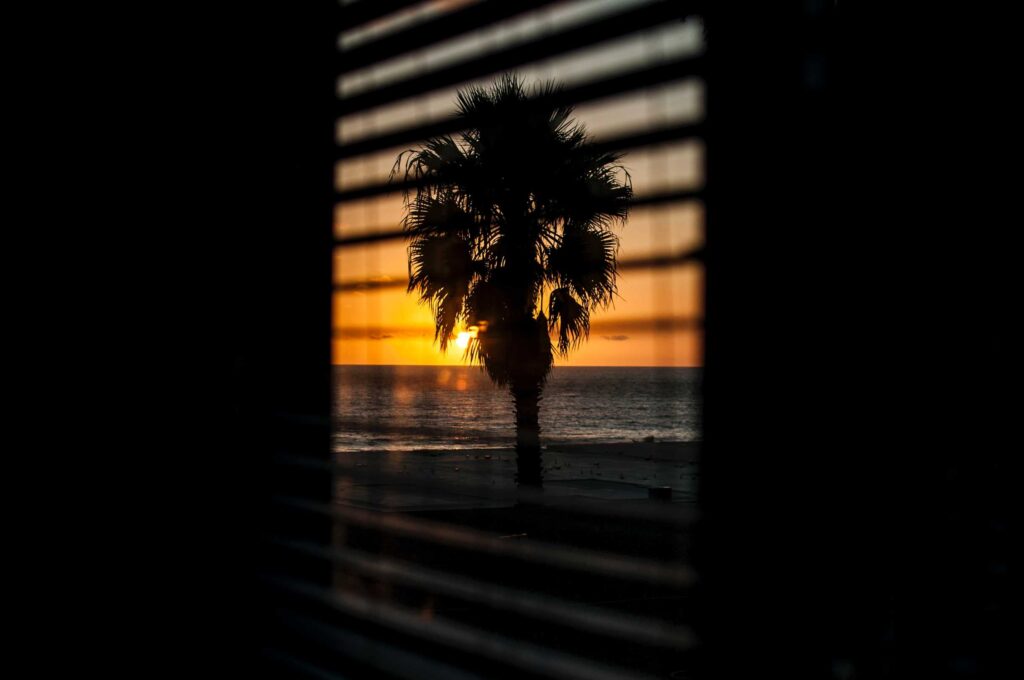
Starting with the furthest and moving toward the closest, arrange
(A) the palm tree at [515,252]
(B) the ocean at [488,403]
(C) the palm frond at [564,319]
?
(B) the ocean at [488,403]
(C) the palm frond at [564,319]
(A) the palm tree at [515,252]

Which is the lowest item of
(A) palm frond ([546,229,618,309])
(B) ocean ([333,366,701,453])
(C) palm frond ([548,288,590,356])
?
(B) ocean ([333,366,701,453])

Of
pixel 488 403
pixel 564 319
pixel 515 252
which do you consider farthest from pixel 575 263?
pixel 488 403

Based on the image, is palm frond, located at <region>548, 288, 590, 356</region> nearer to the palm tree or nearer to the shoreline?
the palm tree

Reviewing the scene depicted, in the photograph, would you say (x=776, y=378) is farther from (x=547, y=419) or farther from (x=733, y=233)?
(x=547, y=419)

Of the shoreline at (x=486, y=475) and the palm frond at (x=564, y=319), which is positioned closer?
the shoreline at (x=486, y=475)

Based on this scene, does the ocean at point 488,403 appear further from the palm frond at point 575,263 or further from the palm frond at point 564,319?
the palm frond at point 575,263

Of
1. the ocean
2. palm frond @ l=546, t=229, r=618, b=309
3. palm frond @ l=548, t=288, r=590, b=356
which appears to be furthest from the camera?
the ocean

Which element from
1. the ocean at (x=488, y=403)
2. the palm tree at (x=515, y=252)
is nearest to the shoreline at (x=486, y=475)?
the ocean at (x=488, y=403)

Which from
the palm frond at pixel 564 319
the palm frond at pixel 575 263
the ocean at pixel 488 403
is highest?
the palm frond at pixel 575 263

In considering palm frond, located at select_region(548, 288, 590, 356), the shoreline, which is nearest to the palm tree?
palm frond, located at select_region(548, 288, 590, 356)

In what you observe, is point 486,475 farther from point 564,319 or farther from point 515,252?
point 564,319

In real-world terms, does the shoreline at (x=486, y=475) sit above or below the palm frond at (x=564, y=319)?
below

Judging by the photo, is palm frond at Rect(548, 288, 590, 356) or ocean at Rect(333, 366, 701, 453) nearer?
palm frond at Rect(548, 288, 590, 356)

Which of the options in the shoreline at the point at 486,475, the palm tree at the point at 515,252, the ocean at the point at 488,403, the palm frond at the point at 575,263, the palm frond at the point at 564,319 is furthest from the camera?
the ocean at the point at 488,403
